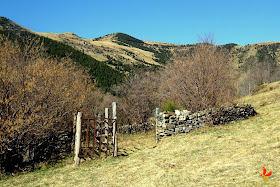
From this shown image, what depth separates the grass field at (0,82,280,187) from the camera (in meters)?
6.57

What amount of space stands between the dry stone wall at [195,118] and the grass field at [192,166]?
2.33 m

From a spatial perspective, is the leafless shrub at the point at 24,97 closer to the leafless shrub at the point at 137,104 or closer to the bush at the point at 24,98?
the bush at the point at 24,98

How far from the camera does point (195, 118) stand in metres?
15.5

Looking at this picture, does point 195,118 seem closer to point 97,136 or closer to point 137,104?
point 97,136

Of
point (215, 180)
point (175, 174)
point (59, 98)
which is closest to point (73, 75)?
point (59, 98)

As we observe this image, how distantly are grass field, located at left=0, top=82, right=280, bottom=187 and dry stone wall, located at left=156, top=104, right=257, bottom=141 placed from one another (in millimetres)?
2329

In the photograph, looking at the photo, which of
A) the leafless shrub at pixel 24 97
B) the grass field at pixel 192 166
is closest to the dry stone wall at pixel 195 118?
the grass field at pixel 192 166

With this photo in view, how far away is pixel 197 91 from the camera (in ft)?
57.1

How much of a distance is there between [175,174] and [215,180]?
→ 5.90ft

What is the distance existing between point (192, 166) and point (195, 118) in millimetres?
7475


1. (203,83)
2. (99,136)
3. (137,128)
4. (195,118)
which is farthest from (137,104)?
(99,136)

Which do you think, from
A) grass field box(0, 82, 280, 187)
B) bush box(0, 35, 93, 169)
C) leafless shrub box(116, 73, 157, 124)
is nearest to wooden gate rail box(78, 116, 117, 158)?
grass field box(0, 82, 280, 187)

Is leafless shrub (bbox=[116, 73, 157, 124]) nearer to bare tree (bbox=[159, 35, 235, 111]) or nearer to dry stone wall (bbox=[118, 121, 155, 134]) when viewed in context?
dry stone wall (bbox=[118, 121, 155, 134])

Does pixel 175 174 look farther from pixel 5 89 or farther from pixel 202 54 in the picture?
pixel 202 54
